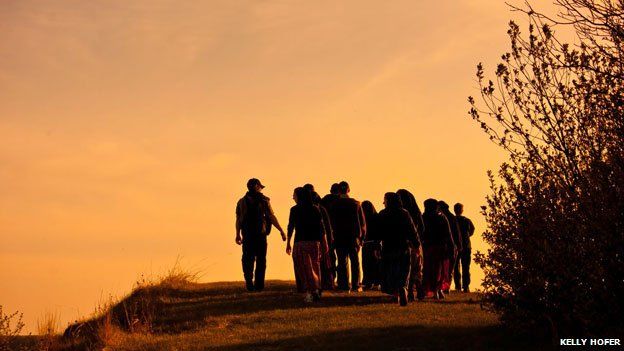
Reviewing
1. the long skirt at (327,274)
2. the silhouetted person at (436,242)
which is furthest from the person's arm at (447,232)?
the long skirt at (327,274)

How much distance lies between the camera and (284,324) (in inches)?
745

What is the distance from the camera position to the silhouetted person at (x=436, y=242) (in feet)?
80.3

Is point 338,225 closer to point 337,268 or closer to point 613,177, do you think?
point 337,268

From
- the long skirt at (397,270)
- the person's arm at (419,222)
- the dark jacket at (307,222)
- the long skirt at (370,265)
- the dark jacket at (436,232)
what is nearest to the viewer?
the long skirt at (397,270)

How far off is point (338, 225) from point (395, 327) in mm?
6713

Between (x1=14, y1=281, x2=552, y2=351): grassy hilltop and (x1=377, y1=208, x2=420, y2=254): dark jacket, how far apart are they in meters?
1.36

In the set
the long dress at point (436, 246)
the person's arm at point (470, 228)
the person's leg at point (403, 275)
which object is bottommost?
the person's leg at point (403, 275)

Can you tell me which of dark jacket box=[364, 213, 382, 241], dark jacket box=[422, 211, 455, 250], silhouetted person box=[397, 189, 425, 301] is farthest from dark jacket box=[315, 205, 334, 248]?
dark jacket box=[422, 211, 455, 250]

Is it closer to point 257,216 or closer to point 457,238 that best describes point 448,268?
point 457,238

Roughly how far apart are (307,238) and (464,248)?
299 inches

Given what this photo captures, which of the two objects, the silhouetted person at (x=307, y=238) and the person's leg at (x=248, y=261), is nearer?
the silhouetted person at (x=307, y=238)

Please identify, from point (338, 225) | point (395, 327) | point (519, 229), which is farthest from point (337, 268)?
point (519, 229)

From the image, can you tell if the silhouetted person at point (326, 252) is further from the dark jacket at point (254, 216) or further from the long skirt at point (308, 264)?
the dark jacket at point (254, 216)

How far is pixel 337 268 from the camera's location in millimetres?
24719
